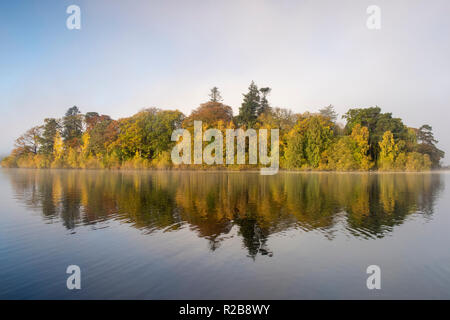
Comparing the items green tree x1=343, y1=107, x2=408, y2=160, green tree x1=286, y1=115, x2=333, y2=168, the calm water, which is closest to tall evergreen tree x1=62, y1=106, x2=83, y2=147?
green tree x1=286, y1=115, x2=333, y2=168

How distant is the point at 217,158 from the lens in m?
56.4

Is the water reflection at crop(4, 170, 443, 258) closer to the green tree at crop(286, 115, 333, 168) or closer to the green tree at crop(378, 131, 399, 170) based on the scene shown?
the green tree at crop(286, 115, 333, 168)

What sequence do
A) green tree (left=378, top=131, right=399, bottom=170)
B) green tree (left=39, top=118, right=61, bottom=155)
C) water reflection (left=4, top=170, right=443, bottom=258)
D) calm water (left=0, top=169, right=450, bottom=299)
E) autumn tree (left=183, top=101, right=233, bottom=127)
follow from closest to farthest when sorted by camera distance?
calm water (left=0, top=169, right=450, bottom=299) → water reflection (left=4, top=170, right=443, bottom=258) → green tree (left=378, top=131, right=399, bottom=170) → autumn tree (left=183, top=101, right=233, bottom=127) → green tree (left=39, top=118, right=61, bottom=155)

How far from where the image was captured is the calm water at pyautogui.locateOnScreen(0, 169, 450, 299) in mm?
6070

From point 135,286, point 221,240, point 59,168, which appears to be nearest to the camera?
point 135,286

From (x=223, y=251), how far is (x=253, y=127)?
5395cm

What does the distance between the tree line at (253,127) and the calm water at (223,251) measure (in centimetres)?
4273

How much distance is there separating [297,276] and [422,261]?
4.34m

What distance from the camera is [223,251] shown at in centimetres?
835

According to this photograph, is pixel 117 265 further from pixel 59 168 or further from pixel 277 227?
pixel 59 168

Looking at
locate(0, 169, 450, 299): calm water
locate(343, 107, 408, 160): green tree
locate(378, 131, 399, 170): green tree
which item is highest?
locate(343, 107, 408, 160): green tree

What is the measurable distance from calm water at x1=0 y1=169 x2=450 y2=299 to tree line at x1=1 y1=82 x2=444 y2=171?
42728mm
